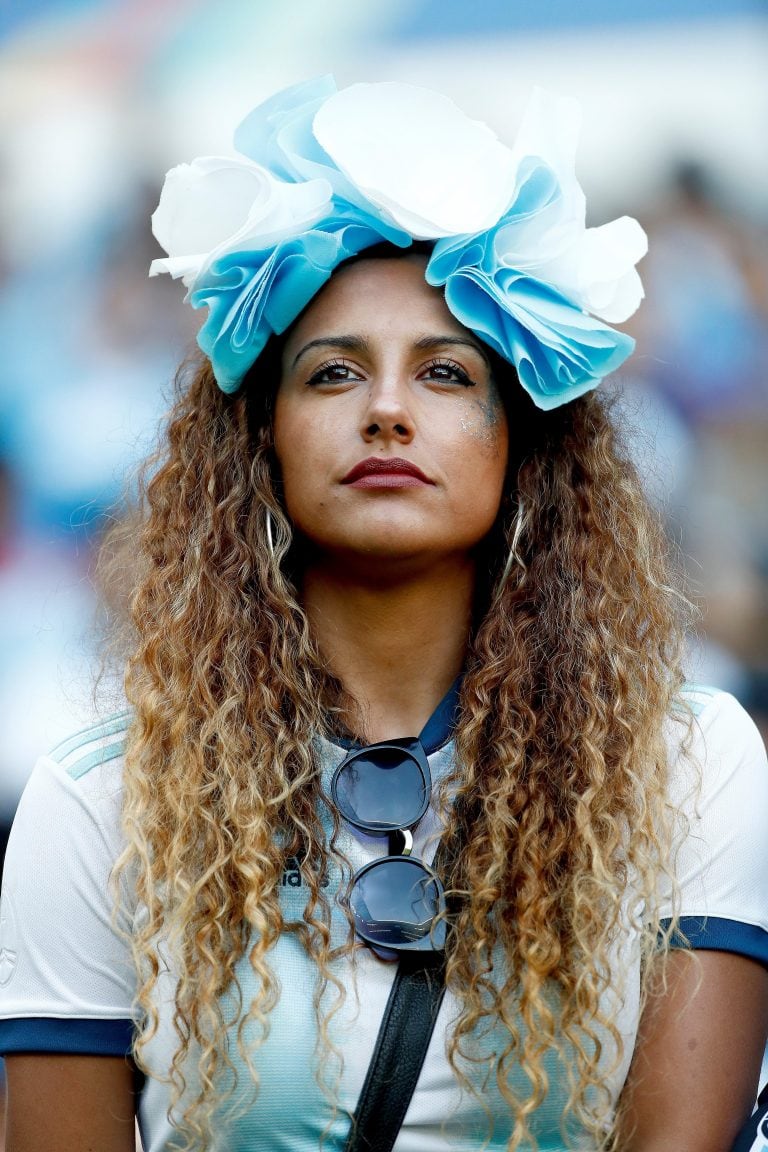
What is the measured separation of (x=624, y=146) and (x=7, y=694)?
198 cm

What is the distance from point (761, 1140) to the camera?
1.92 meters

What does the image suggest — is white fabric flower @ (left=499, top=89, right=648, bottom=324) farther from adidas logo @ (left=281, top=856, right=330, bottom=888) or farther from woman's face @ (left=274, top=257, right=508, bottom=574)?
adidas logo @ (left=281, top=856, right=330, bottom=888)

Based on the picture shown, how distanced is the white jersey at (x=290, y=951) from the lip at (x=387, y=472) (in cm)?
34

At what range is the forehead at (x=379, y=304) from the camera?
2.10m

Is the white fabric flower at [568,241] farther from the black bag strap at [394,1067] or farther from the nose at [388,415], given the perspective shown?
the black bag strap at [394,1067]

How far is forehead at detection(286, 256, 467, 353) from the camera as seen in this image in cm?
210

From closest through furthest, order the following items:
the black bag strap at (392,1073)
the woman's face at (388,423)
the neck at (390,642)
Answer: the black bag strap at (392,1073) → the woman's face at (388,423) → the neck at (390,642)

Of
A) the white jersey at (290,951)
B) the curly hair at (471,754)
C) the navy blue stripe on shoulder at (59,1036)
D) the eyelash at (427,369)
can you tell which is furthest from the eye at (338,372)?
the navy blue stripe on shoulder at (59,1036)

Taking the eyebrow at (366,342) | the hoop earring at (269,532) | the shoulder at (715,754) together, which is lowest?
the shoulder at (715,754)

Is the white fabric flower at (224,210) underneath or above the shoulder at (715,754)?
above

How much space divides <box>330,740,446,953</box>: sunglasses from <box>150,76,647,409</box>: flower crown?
1.79 ft

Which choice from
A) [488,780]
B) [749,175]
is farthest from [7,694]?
[749,175]

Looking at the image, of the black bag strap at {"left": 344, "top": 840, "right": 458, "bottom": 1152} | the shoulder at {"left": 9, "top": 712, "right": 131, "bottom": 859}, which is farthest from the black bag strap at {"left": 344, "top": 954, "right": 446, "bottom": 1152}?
the shoulder at {"left": 9, "top": 712, "right": 131, "bottom": 859}

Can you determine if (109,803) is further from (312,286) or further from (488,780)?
(312,286)
